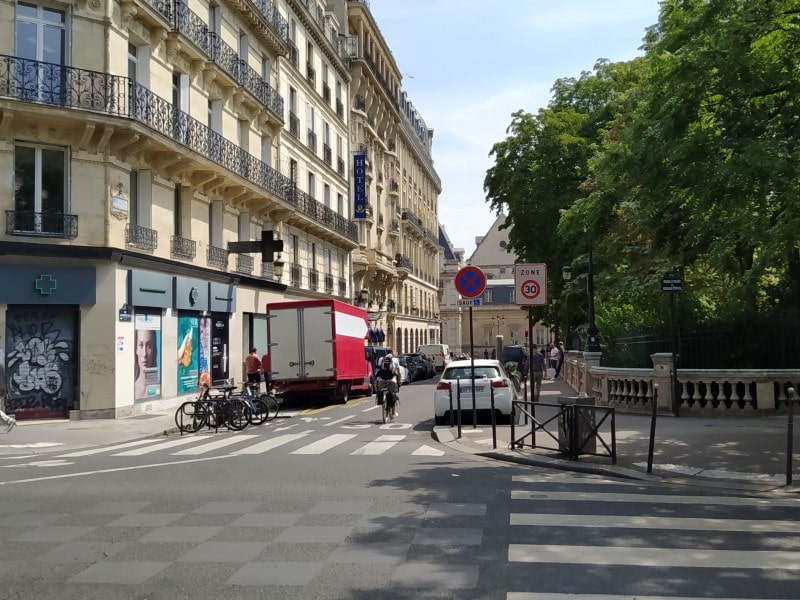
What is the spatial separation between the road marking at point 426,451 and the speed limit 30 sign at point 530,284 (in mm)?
3148

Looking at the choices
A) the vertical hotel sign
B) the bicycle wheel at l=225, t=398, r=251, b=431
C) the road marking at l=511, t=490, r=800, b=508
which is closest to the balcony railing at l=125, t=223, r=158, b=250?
the bicycle wheel at l=225, t=398, r=251, b=431

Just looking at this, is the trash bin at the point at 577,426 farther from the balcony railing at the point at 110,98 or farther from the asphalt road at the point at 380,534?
the balcony railing at the point at 110,98

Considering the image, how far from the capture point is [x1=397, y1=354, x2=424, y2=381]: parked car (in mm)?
39906

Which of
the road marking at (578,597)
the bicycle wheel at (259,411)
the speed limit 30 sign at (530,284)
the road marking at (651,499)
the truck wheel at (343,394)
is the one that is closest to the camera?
the road marking at (578,597)

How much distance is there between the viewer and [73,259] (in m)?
19.3

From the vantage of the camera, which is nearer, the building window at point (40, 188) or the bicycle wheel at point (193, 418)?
the bicycle wheel at point (193, 418)

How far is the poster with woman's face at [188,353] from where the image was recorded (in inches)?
933

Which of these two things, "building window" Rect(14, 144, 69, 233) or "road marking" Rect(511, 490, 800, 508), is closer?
"road marking" Rect(511, 490, 800, 508)

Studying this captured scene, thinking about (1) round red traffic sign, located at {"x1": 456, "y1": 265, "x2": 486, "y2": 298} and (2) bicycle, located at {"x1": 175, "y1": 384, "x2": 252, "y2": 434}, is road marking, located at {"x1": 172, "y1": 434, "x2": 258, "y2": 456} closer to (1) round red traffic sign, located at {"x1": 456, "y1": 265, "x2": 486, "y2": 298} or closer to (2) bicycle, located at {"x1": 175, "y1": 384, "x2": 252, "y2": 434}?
(2) bicycle, located at {"x1": 175, "y1": 384, "x2": 252, "y2": 434}

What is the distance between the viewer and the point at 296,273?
3478 cm

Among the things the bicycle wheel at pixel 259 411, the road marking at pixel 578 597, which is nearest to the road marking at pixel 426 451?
the bicycle wheel at pixel 259 411

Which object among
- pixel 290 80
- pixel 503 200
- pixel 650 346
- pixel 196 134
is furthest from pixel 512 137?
pixel 650 346

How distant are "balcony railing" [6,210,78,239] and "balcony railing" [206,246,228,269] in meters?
6.86

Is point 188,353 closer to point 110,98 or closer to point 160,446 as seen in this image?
point 110,98
